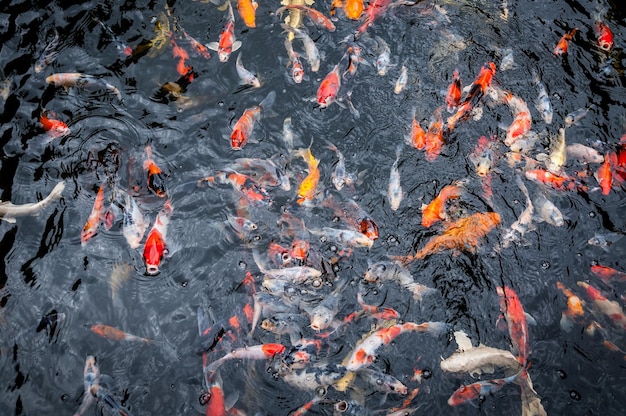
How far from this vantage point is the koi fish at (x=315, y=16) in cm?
687

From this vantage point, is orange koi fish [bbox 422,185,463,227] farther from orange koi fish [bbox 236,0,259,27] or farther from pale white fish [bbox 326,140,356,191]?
orange koi fish [bbox 236,0,259,27]

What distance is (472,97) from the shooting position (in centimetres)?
619

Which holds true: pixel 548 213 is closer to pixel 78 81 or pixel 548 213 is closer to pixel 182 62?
pixel 182 62

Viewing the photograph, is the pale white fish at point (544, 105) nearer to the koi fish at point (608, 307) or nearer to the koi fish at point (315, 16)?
the koi fish at point (608, 307)

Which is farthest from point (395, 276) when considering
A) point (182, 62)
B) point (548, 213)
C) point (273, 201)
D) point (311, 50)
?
point (182, 62)

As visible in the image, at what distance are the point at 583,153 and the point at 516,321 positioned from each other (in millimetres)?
2197

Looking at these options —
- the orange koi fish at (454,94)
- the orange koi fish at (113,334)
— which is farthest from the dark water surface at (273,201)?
the orange koi fish at (454,94)

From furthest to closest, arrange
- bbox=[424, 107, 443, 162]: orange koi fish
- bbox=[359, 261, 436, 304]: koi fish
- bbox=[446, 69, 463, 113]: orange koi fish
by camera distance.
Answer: bbox=[446, 69, 463, 113]: orange koi fish
bbox=[424, 107, 443, 162]: orange koi fish
bbox=[359, 261, 436, 304]: koi fish

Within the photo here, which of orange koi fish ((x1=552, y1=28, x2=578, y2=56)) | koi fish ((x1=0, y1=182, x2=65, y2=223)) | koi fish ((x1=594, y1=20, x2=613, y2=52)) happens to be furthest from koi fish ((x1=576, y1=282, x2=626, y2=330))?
koi fish ((x1=0, y1=182, x2=65, y2=223))

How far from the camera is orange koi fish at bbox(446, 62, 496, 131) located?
19.8ft

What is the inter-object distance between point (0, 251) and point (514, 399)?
4986 millimetres

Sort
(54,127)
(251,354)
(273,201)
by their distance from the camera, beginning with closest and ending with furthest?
(251,354)
(273,201)
(54,127)

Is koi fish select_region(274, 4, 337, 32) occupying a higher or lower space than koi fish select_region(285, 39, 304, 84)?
higher

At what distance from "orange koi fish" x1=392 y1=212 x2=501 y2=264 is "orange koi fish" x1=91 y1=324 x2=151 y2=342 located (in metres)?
2.56
